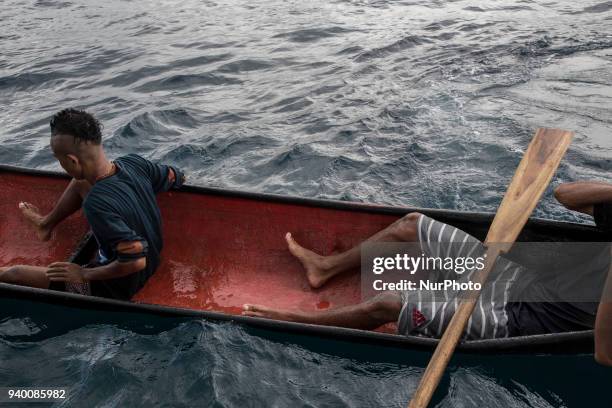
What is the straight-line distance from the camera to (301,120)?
8914 mm

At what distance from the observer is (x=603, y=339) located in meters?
3.46

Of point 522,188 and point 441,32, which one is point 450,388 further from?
point 441,32

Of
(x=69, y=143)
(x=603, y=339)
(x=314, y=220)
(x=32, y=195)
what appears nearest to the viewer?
(x=603, y=339)

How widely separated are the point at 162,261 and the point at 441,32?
7838mm

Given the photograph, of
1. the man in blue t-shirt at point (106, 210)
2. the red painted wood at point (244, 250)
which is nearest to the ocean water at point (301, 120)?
the man in blue t-shirt at point (106, 210)

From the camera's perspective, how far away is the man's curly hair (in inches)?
171

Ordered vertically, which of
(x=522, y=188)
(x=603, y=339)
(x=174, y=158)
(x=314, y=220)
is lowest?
(x=174, y=158)

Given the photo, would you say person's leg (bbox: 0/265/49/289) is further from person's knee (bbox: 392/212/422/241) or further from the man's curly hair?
person's knee (bbox: 392/212/422/241)

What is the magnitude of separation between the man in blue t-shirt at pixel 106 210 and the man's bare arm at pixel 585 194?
2921 mm

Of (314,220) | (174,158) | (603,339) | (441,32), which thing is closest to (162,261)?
(314,220)

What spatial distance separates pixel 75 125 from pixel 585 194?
11.1ft

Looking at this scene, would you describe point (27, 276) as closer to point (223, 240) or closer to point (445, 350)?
point (223, 240)

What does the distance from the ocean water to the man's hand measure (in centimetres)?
43

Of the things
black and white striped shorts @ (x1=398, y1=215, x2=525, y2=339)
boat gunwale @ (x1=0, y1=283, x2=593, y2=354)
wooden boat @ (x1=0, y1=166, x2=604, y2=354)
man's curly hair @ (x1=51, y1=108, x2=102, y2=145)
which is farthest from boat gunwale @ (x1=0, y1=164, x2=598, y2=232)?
man's curly hair @ (x1=51, y1=108, x2=102, y2=145)
